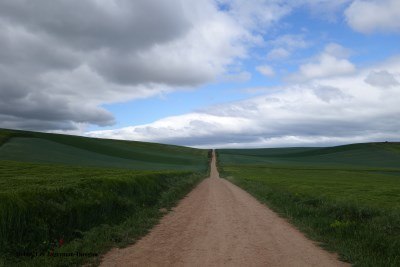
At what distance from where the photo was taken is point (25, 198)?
40.8ft

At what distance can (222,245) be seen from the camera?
12.2m

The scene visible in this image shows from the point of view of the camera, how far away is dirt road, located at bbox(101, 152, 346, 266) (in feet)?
33.7

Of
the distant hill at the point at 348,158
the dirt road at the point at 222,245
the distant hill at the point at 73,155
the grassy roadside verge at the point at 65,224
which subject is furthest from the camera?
the distant hill at the point at 348,158

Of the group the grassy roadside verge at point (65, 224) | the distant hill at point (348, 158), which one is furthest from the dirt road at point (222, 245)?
the distant hill at point (348, 158)

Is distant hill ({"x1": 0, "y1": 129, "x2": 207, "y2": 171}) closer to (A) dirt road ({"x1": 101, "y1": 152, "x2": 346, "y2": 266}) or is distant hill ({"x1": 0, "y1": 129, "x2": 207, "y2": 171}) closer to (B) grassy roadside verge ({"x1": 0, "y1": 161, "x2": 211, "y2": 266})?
(B) grassy roadside verge ({"x1": 0, "y1": 161, "x2": 211, "y2": 266})

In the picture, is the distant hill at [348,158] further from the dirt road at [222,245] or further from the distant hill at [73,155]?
the dirt road at [222,245]

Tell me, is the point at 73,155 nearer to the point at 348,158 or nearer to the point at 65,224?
the point at 65,224

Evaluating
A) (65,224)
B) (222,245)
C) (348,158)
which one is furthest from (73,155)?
(348,158)

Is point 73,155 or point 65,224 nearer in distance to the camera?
point 65,224

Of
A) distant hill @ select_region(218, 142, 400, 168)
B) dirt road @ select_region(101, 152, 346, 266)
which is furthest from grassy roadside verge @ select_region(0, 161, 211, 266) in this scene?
distant hill @ select_region(218, 142, 400, 168)

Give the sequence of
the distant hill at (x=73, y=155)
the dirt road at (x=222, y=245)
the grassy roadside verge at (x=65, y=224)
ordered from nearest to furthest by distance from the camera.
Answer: the dirt road at (x=222, y=245) → the grassy roadside verge at (x=65, y=224) → the distant hill at (x=73, y=155)

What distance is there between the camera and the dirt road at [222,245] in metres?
10.3

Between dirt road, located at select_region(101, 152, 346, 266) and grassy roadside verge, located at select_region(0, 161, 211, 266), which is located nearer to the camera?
dirt road, located at select_region(101, 152, 346, 266)

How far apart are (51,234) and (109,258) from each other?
303 centimetres
